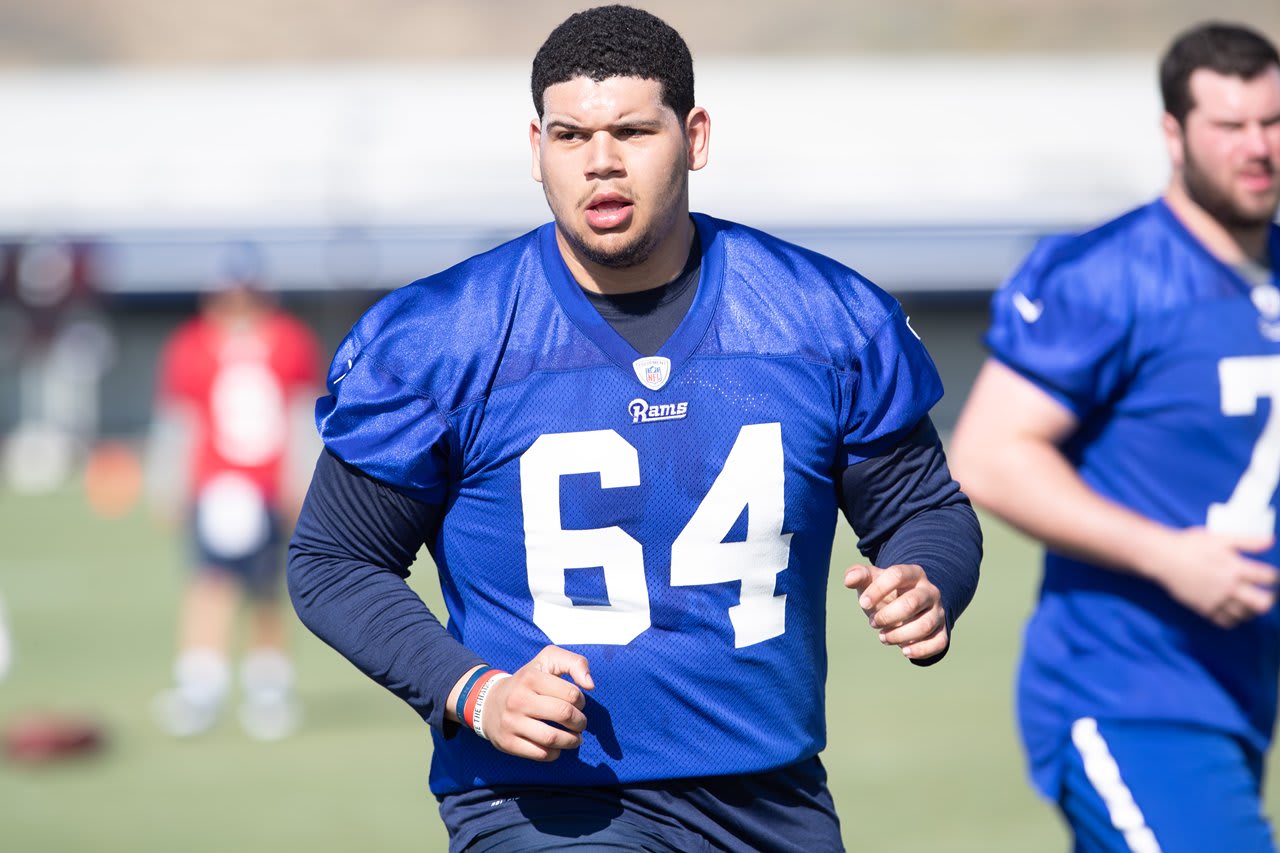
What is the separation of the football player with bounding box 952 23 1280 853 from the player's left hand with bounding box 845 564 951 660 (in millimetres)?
836

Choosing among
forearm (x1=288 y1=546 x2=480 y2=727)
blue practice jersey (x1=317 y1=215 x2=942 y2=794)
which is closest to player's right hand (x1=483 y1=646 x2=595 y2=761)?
forearm (x1=288 y1=546 x2=480 y2=727)

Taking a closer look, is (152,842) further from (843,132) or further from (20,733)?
(843,132)

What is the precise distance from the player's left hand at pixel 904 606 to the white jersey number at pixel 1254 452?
1104mm

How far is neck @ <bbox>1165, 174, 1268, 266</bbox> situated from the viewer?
3893 millimetres

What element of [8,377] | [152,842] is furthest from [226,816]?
[8,377]

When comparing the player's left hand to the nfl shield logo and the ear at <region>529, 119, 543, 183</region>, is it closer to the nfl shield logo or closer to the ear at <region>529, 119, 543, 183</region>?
the nfl shield logo

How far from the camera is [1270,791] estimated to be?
7.21m

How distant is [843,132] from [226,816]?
25.6m

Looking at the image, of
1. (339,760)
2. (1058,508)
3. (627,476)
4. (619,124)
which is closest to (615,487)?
(627,476)

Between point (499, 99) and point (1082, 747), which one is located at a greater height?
point (499, 99)

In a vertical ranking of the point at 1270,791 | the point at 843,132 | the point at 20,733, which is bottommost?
the point at 1270,791

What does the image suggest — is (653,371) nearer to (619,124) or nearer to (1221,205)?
(619,124)

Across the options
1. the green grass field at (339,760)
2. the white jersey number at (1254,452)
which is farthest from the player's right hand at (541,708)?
the green grass field at (339,760)

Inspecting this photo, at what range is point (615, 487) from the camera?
3.12 metres
